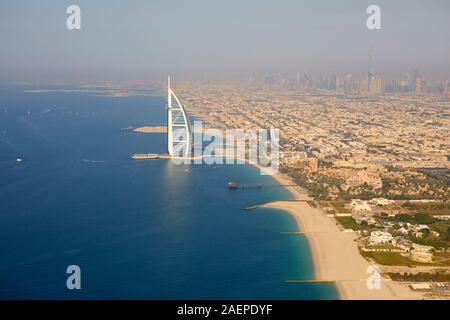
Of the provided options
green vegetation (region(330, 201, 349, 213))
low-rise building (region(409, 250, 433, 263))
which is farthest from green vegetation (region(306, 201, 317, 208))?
low-rise building (region(409, 250, 433, 263))

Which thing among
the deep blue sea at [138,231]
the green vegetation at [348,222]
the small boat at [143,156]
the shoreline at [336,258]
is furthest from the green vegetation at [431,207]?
the small boat at [143,156]

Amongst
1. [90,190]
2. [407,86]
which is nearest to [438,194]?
[90,190]

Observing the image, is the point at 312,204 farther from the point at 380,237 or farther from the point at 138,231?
the point at 138,231

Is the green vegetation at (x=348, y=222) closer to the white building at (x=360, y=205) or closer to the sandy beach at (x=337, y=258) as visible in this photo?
the sandy beach at (x=337, y=258)

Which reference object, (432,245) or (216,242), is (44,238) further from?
(432,245)

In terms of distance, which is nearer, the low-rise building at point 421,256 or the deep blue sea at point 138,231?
the deep blue sea at point 138,231

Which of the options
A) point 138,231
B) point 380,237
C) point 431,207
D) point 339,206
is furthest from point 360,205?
point 138,231
